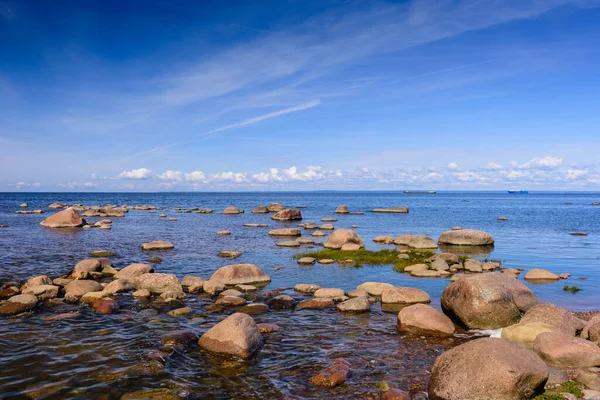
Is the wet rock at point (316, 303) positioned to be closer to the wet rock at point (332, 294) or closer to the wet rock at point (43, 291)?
the wet rock at point (332, 294)

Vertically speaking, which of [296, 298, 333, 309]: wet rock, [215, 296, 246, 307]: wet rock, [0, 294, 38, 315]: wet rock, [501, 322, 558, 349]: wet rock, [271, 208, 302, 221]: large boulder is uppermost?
[0, 294, 38, 315]: wet rock

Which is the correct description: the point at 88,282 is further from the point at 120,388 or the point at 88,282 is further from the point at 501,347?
the point at 501,347

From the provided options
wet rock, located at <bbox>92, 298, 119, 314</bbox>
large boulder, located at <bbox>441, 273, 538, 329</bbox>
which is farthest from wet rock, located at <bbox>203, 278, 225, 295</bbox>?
large boulder, located at <bbox>441, 273, 538, 329</bbox>

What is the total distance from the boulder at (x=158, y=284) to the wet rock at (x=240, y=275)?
2.35 meters

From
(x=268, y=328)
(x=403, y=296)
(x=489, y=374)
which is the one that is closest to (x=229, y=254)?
(x=403, y=296)

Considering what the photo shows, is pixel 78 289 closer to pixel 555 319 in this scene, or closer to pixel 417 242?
pixel 555 319

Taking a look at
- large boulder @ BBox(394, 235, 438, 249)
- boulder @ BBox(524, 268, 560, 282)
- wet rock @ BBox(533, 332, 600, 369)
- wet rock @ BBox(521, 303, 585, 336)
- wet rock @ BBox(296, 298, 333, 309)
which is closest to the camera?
wet rock @ BBox(533, 332, 600, 369)

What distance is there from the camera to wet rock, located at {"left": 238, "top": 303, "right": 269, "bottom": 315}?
54.1 ft

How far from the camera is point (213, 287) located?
19391mm

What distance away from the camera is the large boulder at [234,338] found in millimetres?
11906

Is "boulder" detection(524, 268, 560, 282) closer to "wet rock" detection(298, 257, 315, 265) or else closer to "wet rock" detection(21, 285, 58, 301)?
"wet rock" detection(298, 257, 315, 265)

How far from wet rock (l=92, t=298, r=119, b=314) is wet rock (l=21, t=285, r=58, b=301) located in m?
2.59

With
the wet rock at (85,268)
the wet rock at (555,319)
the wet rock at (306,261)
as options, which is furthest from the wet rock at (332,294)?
the wet rock at (85,268)

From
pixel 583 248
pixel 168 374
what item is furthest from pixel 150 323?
A: pixel 583 248
